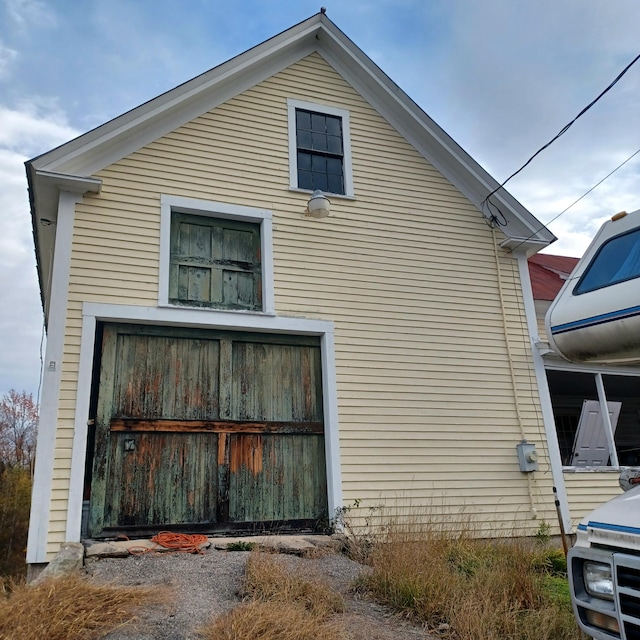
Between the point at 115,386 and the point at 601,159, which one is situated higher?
the point at 601,159

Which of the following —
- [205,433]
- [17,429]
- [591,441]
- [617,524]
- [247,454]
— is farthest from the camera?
[17,429]

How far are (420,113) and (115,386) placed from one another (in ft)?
21.8

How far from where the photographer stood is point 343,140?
9.74 m

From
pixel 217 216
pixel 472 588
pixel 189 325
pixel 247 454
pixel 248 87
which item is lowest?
pixel 472 588

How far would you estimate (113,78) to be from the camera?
34.9ft

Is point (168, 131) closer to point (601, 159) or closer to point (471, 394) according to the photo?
point (471, 394)

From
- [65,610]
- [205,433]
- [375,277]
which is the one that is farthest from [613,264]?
[205,433]

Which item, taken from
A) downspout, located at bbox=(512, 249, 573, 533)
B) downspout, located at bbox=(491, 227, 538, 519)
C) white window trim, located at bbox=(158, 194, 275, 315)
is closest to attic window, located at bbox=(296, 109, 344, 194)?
white window trim, located at bbox=(158, 194, 275, 315)

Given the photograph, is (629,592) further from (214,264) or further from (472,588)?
(214,264)

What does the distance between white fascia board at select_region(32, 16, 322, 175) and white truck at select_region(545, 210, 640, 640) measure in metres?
6.10

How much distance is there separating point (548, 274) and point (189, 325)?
355 inches

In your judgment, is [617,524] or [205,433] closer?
[617,524]

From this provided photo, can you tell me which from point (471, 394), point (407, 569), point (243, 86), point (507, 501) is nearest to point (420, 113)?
point (243, 86)

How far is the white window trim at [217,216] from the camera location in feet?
25.8
